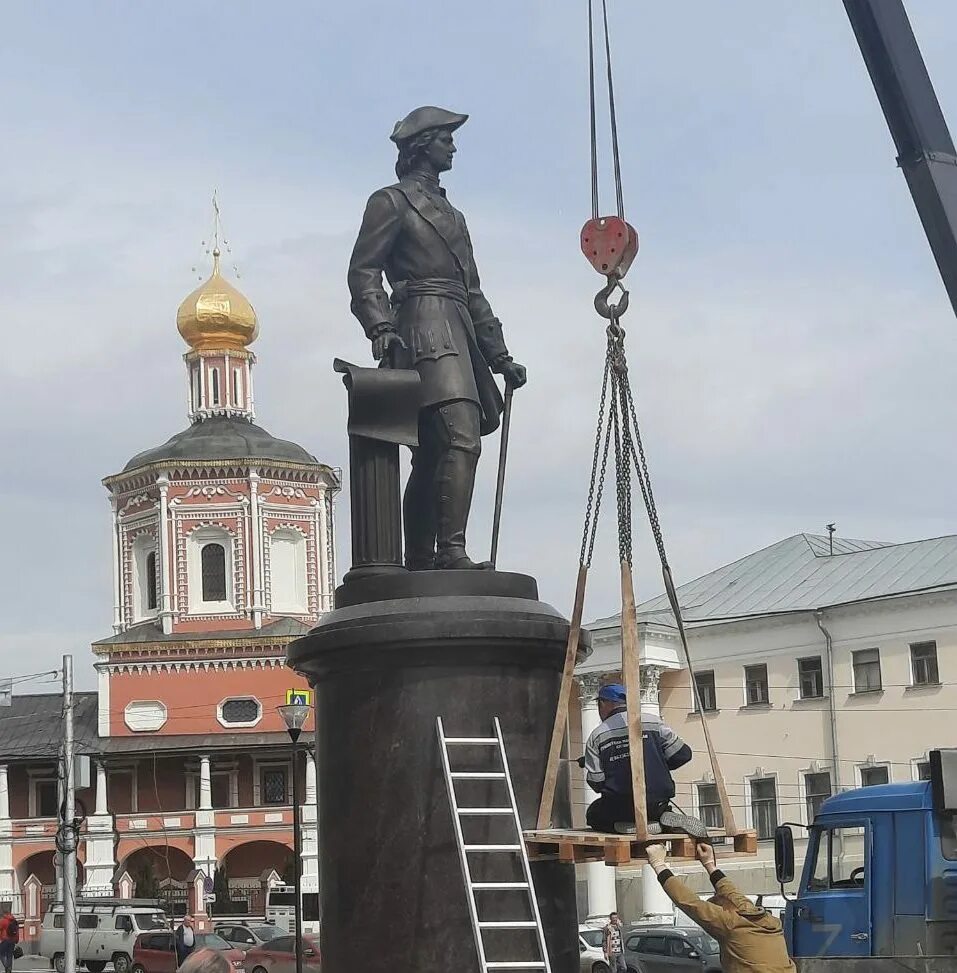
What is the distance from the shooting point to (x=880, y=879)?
46.0ft

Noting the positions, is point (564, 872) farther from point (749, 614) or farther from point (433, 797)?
point (749, 614)

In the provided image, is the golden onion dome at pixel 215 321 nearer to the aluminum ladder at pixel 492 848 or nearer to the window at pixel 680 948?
the window at pixel 680 948

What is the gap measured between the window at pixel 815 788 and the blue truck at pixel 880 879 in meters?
29.7

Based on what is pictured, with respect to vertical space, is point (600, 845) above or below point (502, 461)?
below

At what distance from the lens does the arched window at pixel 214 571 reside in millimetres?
62438

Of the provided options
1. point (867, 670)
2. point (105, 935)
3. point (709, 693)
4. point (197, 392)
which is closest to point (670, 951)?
point (867, 670)

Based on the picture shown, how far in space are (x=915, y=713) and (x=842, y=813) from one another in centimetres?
2896

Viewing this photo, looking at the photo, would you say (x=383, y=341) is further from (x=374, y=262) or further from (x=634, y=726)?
(x=634, y=726)

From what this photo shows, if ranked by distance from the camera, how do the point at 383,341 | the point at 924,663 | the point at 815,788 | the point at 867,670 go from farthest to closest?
the point at 815,788 < the point at 867,670 < the point at 924,663 < the point at 383,341

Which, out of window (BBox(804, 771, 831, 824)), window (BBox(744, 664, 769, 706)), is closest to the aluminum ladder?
window (BBox(804, 771, 831, 824))

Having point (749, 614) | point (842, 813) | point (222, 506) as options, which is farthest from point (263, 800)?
point (842, 813)

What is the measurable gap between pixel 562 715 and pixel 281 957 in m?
27.2

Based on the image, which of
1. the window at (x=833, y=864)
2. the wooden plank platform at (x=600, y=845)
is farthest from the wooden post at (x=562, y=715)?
the window at (x=833, y=864)

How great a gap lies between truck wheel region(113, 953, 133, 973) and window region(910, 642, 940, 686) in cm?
1819
